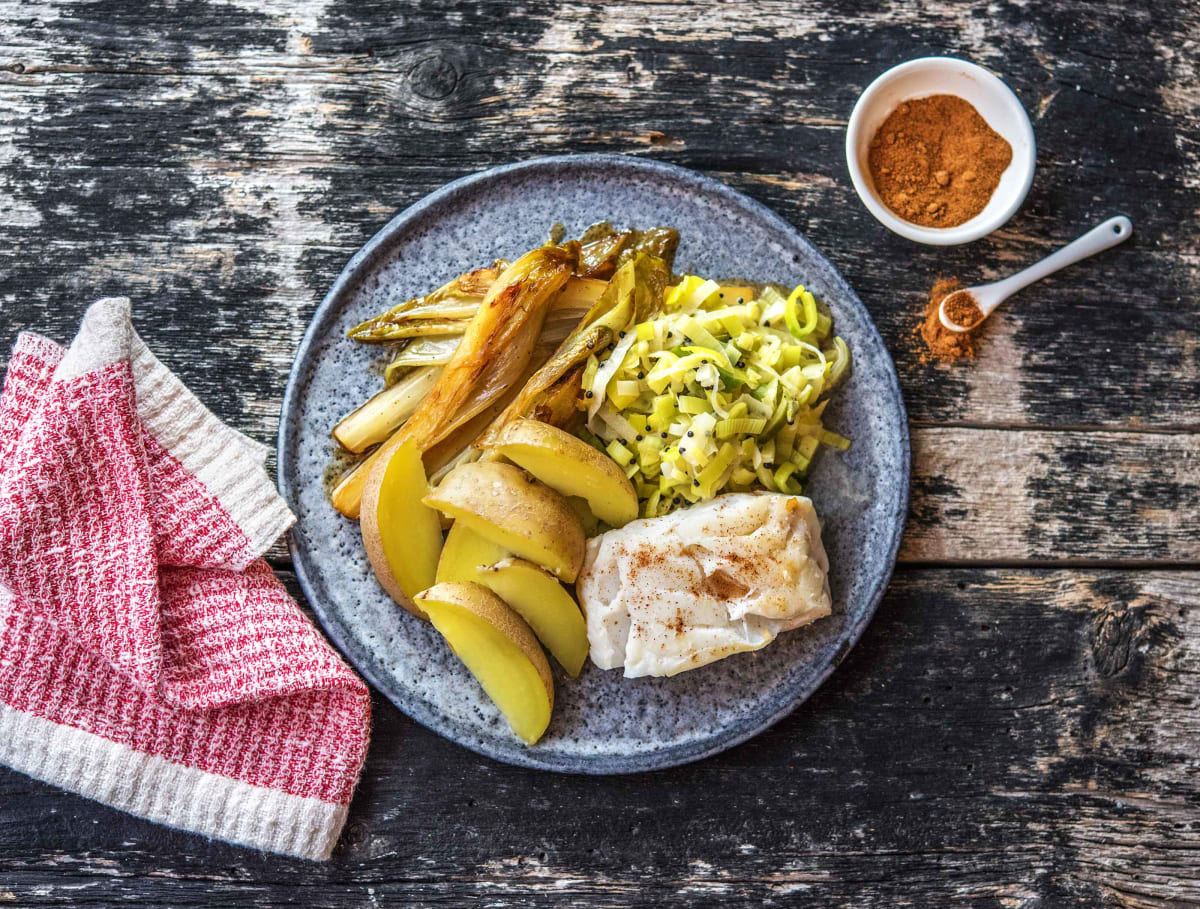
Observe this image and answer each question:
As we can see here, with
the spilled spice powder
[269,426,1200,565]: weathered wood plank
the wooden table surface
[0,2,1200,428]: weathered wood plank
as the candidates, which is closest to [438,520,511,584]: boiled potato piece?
the wooden table surface

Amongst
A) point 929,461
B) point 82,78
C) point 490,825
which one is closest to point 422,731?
point 490,825

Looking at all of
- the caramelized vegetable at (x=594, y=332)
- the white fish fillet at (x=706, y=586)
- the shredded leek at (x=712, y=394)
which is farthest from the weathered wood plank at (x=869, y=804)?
the caramelized vegetable at (x=594, y=332)

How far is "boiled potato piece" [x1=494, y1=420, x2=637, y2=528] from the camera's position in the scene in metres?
1.70

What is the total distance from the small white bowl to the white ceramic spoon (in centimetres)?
15

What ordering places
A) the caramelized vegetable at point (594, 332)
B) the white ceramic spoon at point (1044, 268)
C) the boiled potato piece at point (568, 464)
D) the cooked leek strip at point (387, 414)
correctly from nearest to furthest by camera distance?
1. the boiled potato piece at point (568, 464)
2. the caramelized vegetable at point (594, 332)
3. the cooked leek strip at point (387, 414)
4. the white ceramic spoon at point (1044, 268)

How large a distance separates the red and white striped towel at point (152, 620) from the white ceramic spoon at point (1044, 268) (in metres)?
1.75

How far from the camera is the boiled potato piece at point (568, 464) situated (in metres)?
1.70

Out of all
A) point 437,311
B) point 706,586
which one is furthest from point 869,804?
point 437,311

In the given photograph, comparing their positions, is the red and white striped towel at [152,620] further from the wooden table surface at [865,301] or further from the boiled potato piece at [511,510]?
the boiled potato piece at [511,510]

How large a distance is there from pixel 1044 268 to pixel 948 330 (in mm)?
283

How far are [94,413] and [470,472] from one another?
Result: 2.75 ft

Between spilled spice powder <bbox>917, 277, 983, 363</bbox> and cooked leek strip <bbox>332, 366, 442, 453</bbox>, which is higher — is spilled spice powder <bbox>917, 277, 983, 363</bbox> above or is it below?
above

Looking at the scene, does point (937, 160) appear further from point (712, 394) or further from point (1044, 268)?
point (712, 394)

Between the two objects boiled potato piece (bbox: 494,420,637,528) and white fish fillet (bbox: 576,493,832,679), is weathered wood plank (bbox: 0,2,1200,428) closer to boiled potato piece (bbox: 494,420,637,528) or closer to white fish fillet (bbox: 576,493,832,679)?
white fish fillet (bbox: 576,493,832,679)
